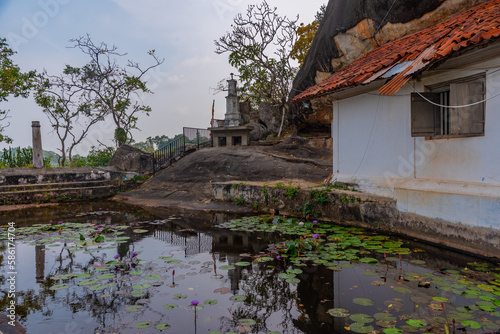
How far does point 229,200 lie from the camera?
1146 cm

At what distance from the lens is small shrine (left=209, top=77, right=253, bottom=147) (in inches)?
796

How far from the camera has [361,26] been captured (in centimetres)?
1072

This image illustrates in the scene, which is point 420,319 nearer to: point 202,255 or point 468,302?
point 468,302

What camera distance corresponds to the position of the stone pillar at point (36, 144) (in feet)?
50.0

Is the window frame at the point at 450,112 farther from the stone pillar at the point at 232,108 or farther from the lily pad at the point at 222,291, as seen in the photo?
the stone pillar at the point at 232,108

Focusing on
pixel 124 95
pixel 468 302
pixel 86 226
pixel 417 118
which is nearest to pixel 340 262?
pixel 468 302

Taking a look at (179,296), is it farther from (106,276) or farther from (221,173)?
(221,173)

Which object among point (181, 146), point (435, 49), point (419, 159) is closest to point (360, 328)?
point (419, 159)

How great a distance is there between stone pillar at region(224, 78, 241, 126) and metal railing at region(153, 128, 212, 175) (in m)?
1.81

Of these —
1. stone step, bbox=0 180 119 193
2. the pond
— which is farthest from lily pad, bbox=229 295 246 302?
stone step, bbox=0 180 119 193

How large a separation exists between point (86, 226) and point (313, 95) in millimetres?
6910

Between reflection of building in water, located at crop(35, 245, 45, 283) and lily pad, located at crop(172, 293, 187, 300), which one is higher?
lily pad, located at crop(172, 293, 187, 300)

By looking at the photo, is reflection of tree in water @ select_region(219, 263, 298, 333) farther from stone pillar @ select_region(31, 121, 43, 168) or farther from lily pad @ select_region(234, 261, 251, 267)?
stone pillar @ select_region(31, 121, 43, 168)

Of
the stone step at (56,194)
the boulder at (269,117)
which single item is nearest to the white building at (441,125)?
the stone step at (56,194)
